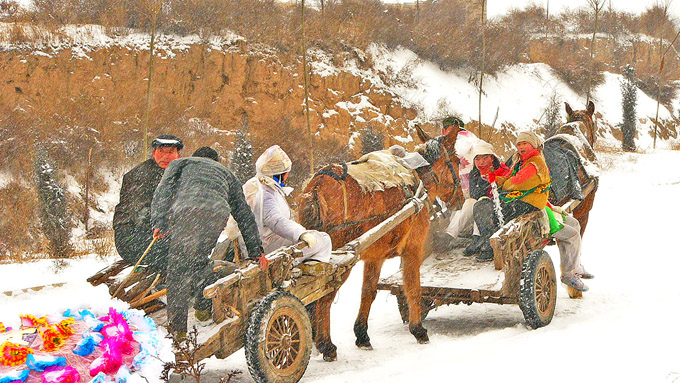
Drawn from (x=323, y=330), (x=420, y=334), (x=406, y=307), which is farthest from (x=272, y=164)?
(x=406, y=307)

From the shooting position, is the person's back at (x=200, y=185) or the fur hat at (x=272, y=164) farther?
the fur hat at (x=272, y=164)

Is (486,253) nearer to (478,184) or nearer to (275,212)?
(478,184)

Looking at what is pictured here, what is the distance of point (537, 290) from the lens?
19.6ft

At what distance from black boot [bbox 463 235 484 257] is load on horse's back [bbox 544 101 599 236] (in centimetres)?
165

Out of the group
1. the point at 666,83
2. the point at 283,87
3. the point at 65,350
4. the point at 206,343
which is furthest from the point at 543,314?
the point at 666,83

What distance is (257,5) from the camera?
26922 millimetres

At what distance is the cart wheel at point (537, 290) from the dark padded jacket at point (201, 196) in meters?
2.88

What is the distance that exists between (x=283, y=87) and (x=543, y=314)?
2041cm

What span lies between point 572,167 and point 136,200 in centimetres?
558

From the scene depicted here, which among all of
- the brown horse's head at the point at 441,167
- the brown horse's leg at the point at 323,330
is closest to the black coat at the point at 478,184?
the brown horse's head at the point at 441,167

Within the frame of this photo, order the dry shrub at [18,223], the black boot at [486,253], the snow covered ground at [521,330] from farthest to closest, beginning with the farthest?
1. the dry shrub at [18,223]
2. the black boot at [486,253]
3. the snow covered ground at [521,330]

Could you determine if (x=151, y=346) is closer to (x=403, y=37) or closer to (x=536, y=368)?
(x=536, y=368)

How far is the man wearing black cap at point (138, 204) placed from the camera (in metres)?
4.93

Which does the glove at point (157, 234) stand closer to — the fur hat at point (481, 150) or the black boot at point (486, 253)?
the black boot at point (486, 253)
